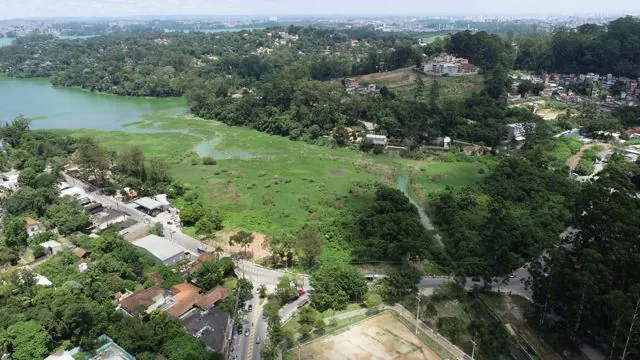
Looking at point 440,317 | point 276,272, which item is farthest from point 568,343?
point 276,272

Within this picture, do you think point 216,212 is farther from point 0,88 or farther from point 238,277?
point 0,88

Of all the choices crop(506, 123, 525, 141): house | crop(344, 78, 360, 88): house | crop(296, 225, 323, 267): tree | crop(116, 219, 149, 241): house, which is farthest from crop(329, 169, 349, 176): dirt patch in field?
crop(344, 78, 360, 88): house

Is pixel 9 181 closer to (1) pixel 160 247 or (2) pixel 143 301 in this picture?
(1) pixel 160 247

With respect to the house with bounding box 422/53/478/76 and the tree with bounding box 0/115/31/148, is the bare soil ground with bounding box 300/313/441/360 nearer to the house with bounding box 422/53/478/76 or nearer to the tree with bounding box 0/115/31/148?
the tree with bounding box 0/115/31/148

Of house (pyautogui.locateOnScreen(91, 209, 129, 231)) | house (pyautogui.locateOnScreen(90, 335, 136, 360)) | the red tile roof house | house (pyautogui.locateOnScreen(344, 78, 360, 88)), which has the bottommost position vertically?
house (pyautogui.locateOnScreen(91, 209, 129, 231))


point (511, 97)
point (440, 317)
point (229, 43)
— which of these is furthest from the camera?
point (229, 43)

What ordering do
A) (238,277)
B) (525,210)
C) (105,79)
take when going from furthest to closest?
(105,79), (525,210), (238,277)
